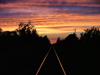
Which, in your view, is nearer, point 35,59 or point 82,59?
point 82,59

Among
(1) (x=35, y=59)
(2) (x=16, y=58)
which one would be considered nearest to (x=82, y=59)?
(1) (x=35, y=59)

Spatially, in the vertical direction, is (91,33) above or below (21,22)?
below

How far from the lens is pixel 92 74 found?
10.7m

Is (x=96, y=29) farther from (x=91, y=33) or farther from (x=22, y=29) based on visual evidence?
(x=22, y=29)

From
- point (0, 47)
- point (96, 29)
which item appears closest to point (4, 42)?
point (0, 47)

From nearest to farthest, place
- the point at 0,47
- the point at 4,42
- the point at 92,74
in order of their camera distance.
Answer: the point at 92,74 < the point at 0,47 < the point at 4,42

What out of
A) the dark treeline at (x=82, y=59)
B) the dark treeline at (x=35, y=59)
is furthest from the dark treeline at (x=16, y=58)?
the dark treeline at (x=82, y=59)

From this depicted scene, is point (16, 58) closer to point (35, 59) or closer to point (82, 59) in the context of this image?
point (35, 59)

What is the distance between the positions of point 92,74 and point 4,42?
20.8 meters


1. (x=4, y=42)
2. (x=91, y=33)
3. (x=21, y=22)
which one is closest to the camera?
(x=4, y=42)

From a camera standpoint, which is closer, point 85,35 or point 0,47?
point 0,47

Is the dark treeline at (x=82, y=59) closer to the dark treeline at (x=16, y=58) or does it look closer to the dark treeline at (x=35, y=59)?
the dark treeline at (x=35, y=59)

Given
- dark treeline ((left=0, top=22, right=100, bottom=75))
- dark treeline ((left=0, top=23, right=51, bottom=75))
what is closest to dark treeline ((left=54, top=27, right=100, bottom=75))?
dark treeline ((left=0, top=22, right=100, bottom=75))

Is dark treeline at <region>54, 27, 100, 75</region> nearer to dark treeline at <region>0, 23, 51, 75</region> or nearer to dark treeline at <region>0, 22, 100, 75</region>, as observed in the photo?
dark treeline at <region>0, 22, 100, 75</region>
